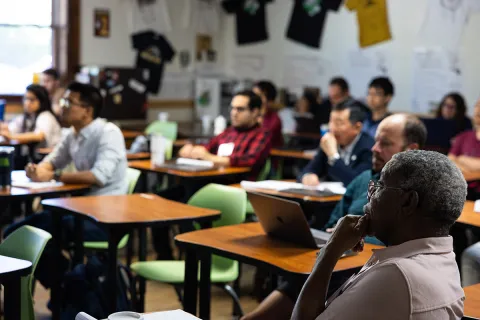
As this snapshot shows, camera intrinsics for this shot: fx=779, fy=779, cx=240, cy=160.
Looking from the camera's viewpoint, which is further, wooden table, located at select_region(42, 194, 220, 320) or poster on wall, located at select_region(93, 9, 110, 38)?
poster on wall, located at select_region(93, 9, 110, 38)

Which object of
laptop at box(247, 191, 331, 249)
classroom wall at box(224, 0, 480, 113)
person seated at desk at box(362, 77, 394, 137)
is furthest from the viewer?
classroom wall at box(224, 0, 480, 113)

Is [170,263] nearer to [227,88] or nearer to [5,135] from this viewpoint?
[5,135]

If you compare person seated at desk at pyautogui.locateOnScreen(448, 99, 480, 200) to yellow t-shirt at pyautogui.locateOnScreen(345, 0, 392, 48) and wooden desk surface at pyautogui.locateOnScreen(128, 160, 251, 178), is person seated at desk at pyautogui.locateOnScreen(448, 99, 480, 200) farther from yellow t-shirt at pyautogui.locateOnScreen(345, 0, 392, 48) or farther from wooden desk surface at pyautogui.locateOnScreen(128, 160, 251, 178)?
yellow t-shirt at pyautogui.locateOnScreen(345, 0, 392, 48)

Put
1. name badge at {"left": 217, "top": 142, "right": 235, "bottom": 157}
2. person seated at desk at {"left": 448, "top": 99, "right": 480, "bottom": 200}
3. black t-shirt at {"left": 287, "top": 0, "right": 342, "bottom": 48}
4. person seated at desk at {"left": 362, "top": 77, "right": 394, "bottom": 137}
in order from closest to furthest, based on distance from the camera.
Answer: person seated at desk at {"left": 448, "top": 99, "right": 480, "bottom": 200}, name badge at {"left": 217, "top": 142, "right": 235, "bottom": 157}, person seated at desk at {"left": 362, "top": 77, "right": 394, "bottom": 137}, black t-shirt at {"left": 287, "top": 0, "right": 342, "bottom": 48}

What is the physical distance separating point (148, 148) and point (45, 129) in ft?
3.20

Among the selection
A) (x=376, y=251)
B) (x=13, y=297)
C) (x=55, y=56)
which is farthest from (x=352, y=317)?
(x=55, y=56)

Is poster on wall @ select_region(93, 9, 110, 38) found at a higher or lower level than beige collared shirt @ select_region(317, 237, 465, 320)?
higher

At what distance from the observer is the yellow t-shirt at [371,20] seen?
8281 millimetres

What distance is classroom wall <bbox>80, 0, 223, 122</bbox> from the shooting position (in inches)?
346

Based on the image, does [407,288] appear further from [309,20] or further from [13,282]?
[309,20]

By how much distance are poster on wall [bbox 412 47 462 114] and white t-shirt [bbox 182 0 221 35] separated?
300 cm

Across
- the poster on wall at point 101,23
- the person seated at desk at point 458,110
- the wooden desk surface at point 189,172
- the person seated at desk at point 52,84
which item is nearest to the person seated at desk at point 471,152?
the person seated at desk at point 458,110

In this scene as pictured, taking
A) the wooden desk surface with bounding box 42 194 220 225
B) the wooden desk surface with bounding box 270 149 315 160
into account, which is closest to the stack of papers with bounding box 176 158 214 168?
the wooden desk surface with bounding box 270 149 315 160

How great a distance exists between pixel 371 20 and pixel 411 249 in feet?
A: 22.7
